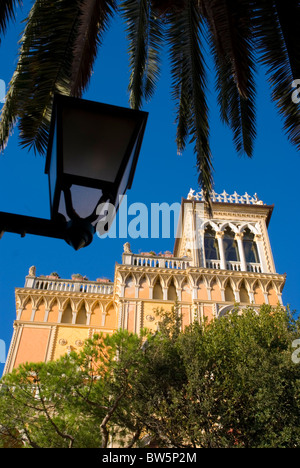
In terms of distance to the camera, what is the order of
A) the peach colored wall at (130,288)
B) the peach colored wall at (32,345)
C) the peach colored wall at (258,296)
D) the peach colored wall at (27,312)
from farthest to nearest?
the peach colored wall at (258,296), the peach colored wall at (27,312), the peach colored wall at (130,288), the peach colored wall at (32,345)

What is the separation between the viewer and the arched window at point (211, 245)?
23.1 metres

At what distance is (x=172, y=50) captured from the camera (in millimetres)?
6844

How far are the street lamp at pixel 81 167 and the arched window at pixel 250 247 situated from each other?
21.3 m

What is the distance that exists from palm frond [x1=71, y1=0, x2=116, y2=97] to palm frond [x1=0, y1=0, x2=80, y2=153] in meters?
0.18

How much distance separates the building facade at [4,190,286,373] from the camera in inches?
790

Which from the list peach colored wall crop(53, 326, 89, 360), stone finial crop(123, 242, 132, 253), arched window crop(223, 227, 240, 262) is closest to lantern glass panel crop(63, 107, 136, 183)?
peach colored wall crop(53, 326, 89, 360)

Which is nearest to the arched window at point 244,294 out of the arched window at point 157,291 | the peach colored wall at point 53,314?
the arched window at point 157,291

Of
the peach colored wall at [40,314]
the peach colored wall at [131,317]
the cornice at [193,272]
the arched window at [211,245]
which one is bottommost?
the peach colored wall at [131,317]

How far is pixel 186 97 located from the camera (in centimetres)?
725

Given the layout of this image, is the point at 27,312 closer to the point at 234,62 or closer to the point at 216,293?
the point at 216,293

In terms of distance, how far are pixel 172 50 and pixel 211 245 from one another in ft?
57.0

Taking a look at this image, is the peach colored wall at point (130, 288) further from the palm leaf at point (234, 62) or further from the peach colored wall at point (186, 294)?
the palm leaf at point (234, 62)
